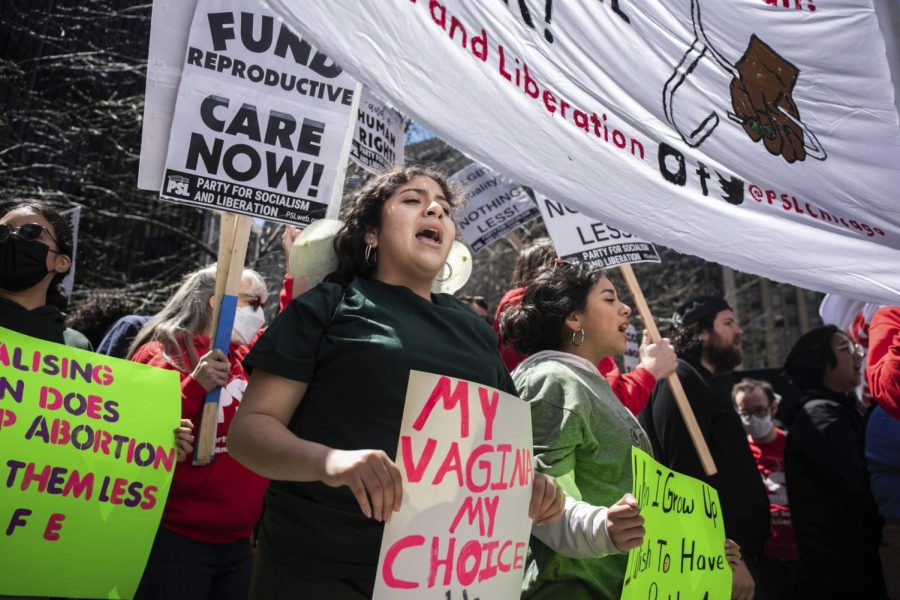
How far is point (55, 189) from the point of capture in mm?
10781

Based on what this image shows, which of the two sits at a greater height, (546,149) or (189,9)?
(189,9)

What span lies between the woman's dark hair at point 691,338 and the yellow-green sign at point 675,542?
5.49ft

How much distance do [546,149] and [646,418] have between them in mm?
2322

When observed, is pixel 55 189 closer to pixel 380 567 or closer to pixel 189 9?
pixel 189 9

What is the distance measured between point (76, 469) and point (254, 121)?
1.45 metres

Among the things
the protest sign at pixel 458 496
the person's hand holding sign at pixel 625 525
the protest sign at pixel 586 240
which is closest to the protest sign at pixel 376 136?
the protest sign at pixel 586 240

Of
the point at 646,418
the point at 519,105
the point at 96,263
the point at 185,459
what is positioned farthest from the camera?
the point at 96,263

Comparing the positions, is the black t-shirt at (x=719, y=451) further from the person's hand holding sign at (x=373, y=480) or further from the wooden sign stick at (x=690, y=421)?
the person's hand holding sign at (x=373, y=480)

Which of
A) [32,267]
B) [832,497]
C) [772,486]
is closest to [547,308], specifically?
[32,267]

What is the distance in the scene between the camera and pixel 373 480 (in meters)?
1.45

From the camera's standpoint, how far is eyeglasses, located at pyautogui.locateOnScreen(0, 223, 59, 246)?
3004 millimetres

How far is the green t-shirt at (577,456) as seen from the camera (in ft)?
7.79

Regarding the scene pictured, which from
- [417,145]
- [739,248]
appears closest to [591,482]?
[739,248]

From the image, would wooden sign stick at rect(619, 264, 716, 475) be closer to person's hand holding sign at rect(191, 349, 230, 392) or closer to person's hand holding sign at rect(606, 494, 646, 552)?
person's hand holding sign at rect(606, 494, 646, 552)
